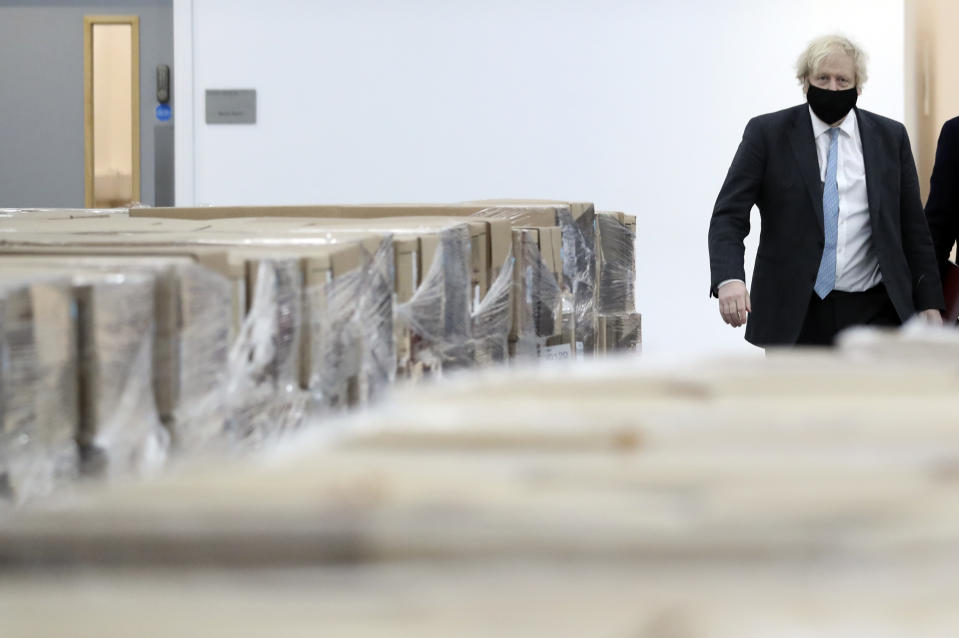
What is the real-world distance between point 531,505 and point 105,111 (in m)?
5.46

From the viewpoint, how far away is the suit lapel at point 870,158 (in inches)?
130

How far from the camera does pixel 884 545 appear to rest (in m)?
0.43

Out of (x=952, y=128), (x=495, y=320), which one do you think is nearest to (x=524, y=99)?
(x=952, y=128)

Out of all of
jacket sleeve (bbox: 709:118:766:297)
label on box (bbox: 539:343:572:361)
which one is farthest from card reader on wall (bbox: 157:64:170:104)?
label on box (bbox: 539:343:572:361)

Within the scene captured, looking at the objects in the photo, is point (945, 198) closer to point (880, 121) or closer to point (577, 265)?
point (880, 121)

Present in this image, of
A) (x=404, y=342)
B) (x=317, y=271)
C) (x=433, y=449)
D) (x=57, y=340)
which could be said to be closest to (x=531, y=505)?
(x=433, y=449)

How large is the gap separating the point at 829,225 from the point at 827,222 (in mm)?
10

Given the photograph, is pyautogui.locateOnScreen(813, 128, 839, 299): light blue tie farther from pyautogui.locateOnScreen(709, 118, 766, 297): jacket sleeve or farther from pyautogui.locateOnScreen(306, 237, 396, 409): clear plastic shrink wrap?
pyautogui.locateOnScreen(306, 237, 396, 409): clear plastic shrink wrap

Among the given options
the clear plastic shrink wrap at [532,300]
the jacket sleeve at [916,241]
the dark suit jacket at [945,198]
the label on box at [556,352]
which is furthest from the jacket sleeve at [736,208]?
the clear plastic shrink wrap at [532,300]

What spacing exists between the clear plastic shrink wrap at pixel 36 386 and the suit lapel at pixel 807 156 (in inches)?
107

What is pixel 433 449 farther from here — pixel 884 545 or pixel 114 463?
pixel 114 463

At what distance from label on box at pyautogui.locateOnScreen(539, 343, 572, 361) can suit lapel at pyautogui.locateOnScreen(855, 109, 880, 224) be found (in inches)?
57.6

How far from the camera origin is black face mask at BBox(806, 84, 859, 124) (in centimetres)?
335

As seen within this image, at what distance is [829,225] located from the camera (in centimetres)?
332
